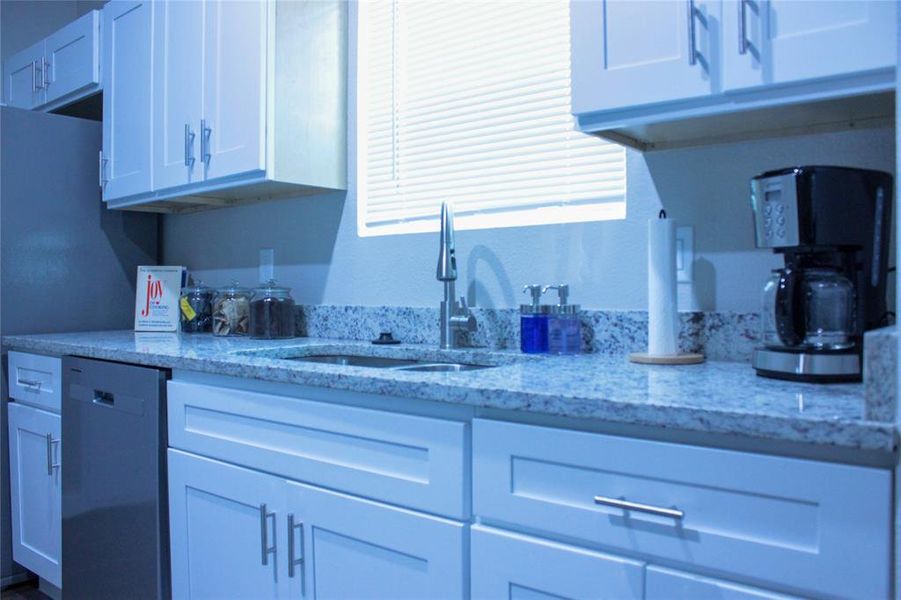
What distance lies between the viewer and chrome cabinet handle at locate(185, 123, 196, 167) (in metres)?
2.28

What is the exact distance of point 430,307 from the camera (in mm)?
2039

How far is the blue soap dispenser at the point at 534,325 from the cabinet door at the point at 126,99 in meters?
1.50

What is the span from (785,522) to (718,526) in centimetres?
8

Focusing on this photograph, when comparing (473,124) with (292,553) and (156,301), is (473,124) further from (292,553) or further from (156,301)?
(156,301)

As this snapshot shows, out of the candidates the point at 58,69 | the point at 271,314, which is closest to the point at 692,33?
the point at 271,314

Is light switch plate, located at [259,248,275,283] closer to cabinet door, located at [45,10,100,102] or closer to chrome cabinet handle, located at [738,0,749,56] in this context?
cabinet door, located at [45,10,100,102]

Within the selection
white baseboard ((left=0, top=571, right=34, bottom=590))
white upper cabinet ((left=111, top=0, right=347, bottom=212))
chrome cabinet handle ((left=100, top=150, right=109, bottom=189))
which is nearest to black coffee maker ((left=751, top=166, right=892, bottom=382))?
white upper cabinet ((left=111, top=0, right=347, bottom=212))

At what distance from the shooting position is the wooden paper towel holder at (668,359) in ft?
4.67

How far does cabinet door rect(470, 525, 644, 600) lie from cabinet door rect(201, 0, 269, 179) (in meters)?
1.37

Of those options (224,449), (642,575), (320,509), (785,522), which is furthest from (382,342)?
(785,522)

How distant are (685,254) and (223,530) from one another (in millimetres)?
1212

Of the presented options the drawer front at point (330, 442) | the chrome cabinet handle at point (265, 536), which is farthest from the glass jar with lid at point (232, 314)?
the chrome cabinet handle at point (265, 536)

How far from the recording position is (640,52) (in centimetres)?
128

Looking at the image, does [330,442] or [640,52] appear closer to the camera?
[640,52]
